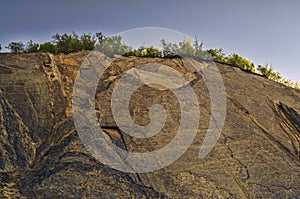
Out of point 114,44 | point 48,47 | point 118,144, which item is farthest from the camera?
point 114,44

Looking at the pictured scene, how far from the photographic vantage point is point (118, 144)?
387 inches

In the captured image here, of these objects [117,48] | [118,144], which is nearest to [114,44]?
[117,48]

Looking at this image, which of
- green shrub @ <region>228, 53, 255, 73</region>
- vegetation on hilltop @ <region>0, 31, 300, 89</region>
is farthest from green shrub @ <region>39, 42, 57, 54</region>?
green shrub @ <region>228, 53, 255, 73</region>

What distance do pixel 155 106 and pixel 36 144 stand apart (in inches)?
134

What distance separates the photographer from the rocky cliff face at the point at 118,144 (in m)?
8.95

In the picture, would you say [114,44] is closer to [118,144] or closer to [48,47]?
[48,47]

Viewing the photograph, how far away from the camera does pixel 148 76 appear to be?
1234 centimetres

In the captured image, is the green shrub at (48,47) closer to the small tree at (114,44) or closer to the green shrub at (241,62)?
the small tree at (114,44)

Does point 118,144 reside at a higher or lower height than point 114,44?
lower

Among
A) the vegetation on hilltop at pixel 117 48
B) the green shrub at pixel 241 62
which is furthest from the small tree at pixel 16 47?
the green shrub at pixel 241 62

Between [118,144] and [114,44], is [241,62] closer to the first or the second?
[114,44]

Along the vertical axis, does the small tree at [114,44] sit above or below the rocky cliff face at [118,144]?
above

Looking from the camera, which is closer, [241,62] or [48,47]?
[48,47]

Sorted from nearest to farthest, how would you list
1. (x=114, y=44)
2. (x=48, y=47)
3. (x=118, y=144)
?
(x=118, y=144) < (x=48, y=47) < (x=114, y=44)
